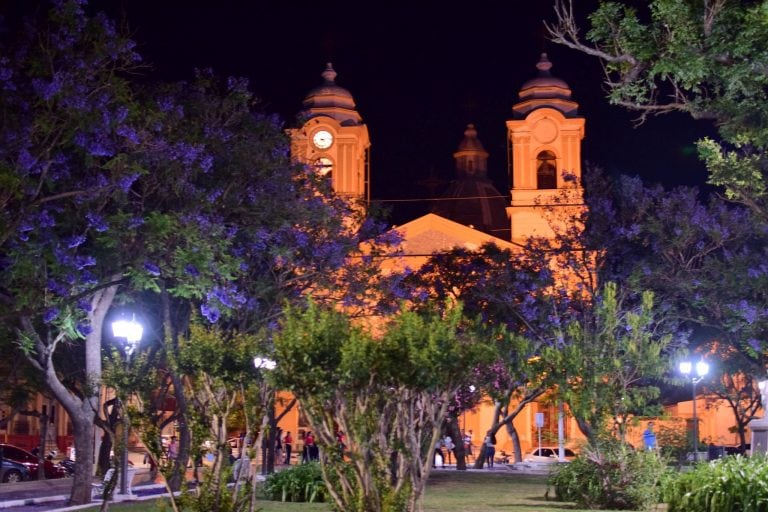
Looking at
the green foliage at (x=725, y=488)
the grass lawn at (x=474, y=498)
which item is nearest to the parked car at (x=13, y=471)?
the grass lawn at (x=474, y=498)

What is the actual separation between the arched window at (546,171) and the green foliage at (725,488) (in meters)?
41.8

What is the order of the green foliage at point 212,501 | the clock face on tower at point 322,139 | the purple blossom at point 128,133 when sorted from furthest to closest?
the clock face on tower at point 322,139 < the purple blossom at point 128,133 < the green foliage at point 212,501

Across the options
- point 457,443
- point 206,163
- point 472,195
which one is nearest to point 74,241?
point 206,163

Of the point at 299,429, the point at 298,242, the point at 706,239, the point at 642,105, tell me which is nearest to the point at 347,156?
the point at 299,429

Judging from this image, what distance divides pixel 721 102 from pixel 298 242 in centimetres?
1404

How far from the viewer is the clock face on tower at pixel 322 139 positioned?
55.2 m

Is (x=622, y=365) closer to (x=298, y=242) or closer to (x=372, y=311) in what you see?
(x=298, y=242)

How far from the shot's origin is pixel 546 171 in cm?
5634

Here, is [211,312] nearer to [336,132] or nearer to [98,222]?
[98,222]

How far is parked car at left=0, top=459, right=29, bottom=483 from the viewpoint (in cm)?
3281

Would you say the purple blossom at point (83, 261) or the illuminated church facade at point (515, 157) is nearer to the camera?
the purple blossom at point (83, 261)

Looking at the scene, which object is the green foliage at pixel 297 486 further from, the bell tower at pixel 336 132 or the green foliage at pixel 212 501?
the bell tower at pixel 336 132

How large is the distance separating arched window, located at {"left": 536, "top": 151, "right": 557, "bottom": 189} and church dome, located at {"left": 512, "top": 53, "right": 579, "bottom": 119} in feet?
7.33

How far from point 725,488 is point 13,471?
25.2 meters
